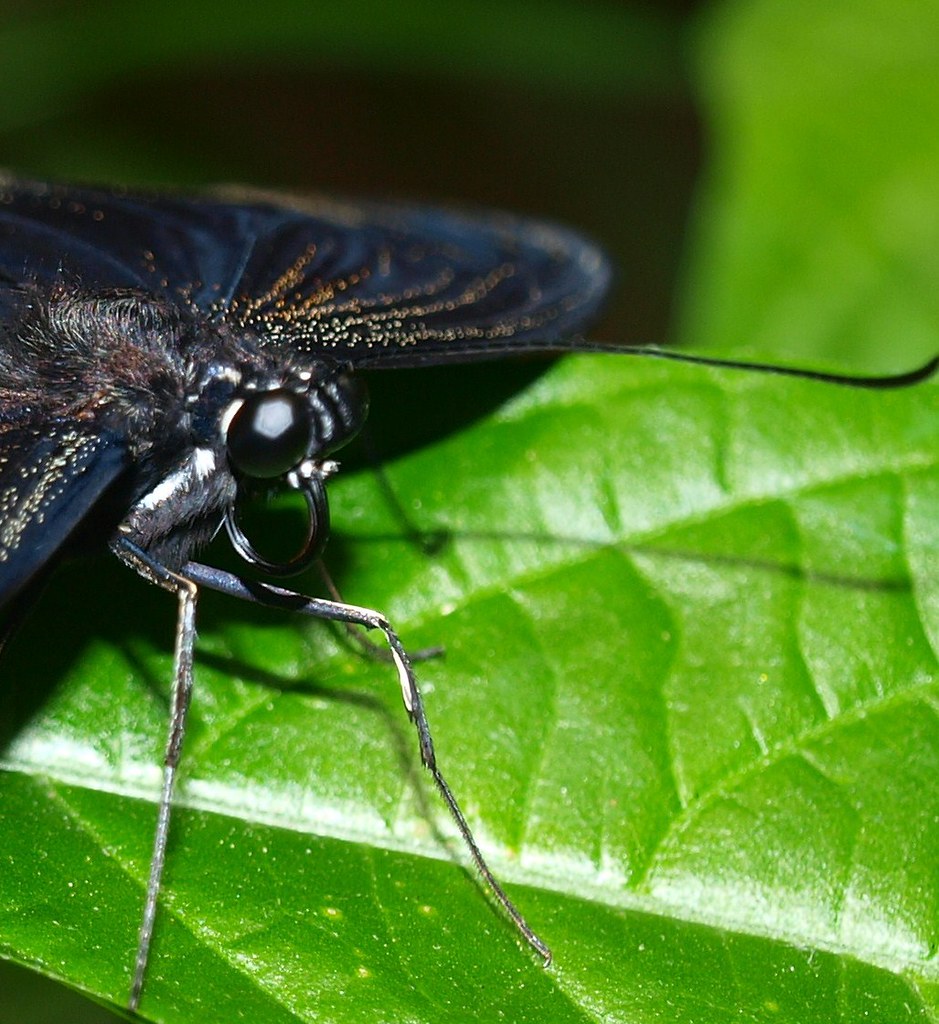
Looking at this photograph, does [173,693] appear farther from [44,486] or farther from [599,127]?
[599,127]

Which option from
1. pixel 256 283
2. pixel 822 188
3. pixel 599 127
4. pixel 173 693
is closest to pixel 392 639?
pixel 173 693

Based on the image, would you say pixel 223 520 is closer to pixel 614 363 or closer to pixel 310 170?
pixel 614 363

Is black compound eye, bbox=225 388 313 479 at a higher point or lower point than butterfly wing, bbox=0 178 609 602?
lower

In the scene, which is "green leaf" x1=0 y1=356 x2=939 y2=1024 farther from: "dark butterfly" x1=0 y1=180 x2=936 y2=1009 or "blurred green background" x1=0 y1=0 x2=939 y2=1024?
"blurred green background" x1=0 y1=0 x2=939 y2=1024

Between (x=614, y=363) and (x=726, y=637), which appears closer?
(x=726, y=637)

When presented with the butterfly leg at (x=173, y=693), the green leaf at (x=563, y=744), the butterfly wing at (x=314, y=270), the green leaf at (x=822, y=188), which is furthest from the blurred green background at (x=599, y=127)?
the butterfly leg at (x=173, y=693)

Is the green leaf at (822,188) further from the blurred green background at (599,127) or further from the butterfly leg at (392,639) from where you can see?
the butterfly leg at (392,639)

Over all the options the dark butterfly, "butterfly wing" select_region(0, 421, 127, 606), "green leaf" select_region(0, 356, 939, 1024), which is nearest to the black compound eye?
the dark butterfly

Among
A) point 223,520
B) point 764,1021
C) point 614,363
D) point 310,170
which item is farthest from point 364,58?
point 764,1021
